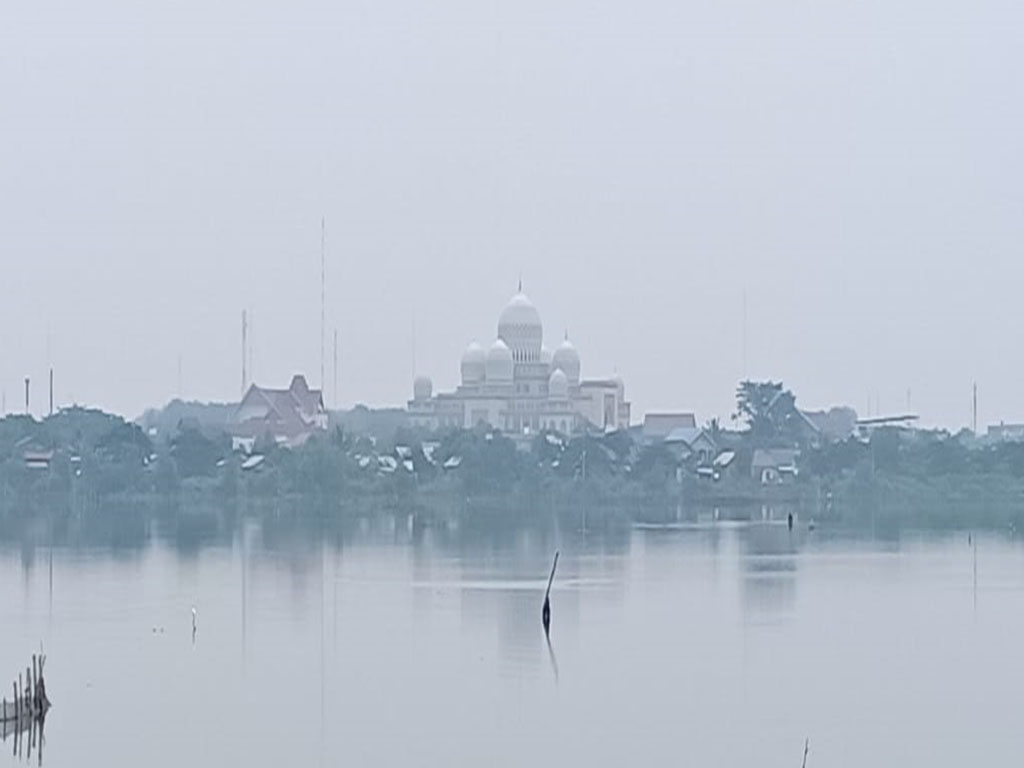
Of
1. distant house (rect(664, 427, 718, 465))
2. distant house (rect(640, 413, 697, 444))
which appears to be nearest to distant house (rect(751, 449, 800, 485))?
distant house (rect(664, 427, 718, 465))

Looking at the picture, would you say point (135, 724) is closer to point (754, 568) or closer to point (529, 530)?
point (754, 568)

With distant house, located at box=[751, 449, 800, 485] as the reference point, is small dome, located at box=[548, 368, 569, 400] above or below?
above

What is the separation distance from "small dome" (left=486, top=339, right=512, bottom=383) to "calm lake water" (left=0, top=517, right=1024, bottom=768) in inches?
1721

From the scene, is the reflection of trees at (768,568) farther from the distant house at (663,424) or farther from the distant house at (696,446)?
the distant house at (663,424)

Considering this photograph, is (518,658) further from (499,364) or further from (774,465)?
(499,364)

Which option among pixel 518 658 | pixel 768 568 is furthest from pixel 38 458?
pixel 518 658

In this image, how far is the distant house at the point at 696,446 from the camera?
76.4 metres

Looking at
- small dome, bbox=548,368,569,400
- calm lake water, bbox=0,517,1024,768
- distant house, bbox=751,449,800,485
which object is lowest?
calm lake water, bbox=0,517,1024,768

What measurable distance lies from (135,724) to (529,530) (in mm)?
31289

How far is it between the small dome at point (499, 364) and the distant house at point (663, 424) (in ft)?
20.3

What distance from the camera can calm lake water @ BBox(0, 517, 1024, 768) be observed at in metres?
19.0

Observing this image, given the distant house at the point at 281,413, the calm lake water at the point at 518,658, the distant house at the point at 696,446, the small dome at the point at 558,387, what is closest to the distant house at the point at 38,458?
the distant house at the point at 281,413

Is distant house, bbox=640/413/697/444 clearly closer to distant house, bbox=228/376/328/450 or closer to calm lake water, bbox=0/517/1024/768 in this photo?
distant house, bbox=228/376/328/450

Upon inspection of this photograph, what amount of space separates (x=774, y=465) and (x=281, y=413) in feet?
69.2
